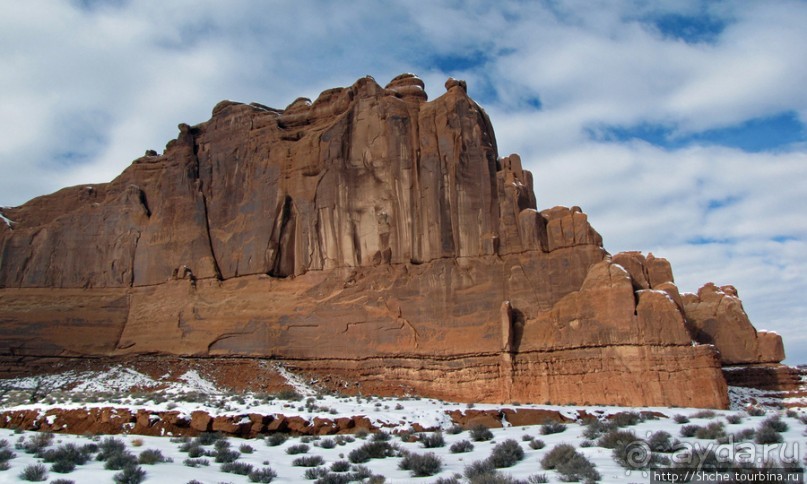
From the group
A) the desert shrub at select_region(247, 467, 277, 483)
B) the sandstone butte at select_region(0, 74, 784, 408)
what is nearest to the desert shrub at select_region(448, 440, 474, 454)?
the desert shrub at select_region(247, 467, 277, 483)

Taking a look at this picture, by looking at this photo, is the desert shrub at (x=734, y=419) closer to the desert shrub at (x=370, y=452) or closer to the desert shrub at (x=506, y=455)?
the desert shrub at (x=506, y=455)

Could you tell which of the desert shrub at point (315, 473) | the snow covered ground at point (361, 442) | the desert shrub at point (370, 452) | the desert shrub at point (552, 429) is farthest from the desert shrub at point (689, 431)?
the desert shrub at point (315, 473)

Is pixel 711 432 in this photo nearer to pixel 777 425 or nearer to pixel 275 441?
pixel 777 425

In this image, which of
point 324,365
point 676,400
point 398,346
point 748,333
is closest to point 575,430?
point 676,400

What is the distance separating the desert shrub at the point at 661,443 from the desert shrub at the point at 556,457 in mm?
1507

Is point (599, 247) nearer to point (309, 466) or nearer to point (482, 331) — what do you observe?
point (482, 331)

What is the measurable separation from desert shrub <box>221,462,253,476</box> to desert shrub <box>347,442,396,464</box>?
2222mm

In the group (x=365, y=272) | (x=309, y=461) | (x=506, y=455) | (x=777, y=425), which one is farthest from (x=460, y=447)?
(x=365, y=272)

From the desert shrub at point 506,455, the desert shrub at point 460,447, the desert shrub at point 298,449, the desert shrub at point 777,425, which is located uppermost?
the desert shrub at point 777,425

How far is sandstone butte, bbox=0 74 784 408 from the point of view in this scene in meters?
28.7

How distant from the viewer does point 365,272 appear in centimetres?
3488

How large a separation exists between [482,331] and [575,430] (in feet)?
48.6

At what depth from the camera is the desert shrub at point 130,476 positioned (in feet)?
36.9

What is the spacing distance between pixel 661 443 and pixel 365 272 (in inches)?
950
